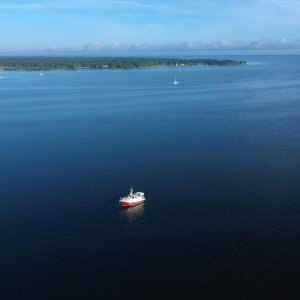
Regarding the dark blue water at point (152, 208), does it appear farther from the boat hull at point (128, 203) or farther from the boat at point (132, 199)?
the boat at point (132, 199)

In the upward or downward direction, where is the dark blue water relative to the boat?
downward

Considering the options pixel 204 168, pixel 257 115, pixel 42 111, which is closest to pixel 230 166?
pixel 204 168

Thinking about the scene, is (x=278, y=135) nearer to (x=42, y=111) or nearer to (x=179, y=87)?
(x=42, y=111)

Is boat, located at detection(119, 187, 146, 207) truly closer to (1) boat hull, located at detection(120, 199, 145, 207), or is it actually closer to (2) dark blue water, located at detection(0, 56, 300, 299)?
(1) boat hull, located at detection(120, 199, 145, 207)

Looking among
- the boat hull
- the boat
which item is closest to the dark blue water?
the boat hull

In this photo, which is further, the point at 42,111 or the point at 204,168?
the point at 42,111

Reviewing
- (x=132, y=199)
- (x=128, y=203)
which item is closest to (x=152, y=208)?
(x=132, y=199)
